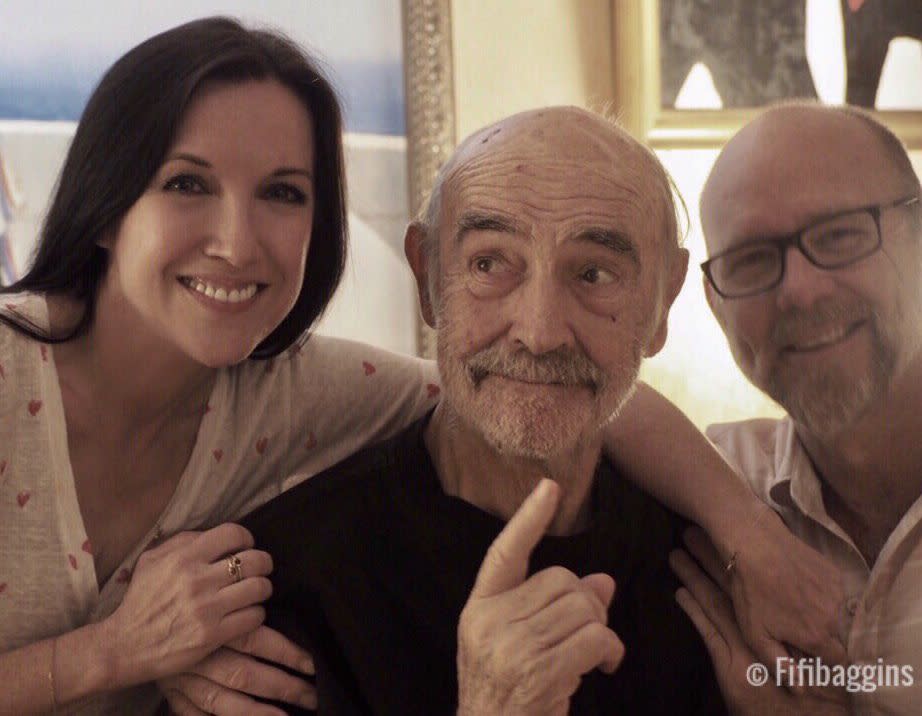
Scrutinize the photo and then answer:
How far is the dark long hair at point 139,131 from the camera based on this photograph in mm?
1305

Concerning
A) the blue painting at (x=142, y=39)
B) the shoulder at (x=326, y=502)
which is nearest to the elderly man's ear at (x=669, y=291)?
the shoulder at (x=326, y=502)

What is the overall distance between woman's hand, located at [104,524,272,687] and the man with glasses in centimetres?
58

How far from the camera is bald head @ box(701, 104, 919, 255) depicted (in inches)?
55.8

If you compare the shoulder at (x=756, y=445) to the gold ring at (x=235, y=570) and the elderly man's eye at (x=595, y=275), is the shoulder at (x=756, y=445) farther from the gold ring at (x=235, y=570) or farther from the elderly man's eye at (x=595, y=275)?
the gold ring at (x=235, y=570)

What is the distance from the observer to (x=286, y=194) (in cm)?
140

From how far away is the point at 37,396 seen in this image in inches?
53.7

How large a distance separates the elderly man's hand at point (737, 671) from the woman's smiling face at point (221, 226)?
0.66 metres

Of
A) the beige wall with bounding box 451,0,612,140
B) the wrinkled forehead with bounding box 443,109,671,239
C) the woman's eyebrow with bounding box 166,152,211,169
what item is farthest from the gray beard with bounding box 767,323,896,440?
the beige wall with bounding box 451,0,612,140

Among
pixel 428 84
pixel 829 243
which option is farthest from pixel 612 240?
pixel 428 84

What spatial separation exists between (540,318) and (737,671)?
50 cm

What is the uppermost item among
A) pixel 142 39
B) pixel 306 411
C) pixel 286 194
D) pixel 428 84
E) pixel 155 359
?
pixel 142 39

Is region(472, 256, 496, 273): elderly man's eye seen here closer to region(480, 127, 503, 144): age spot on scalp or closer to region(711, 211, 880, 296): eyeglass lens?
region(480, 127, 503, 144): age spot on scalp

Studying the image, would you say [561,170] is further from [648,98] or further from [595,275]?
[648,98]

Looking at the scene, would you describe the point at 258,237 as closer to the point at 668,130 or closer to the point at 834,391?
the point at 834,391
